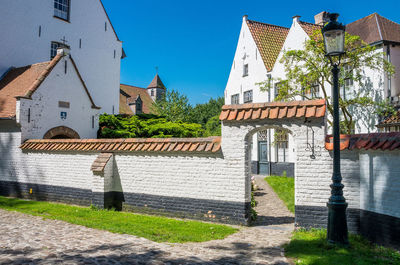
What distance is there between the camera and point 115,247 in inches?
236

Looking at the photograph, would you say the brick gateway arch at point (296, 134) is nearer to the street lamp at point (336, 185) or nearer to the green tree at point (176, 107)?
the street lamp at point (336, 185)

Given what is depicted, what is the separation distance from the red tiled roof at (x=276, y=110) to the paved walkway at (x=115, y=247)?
273 centimetres

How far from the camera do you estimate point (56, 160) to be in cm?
1182

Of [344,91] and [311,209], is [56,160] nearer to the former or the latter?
[311,209]

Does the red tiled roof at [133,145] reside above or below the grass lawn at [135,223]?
above

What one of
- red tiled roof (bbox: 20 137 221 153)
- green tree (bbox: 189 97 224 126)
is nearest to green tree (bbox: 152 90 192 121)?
green tree (bbox: 189 97 224 126)

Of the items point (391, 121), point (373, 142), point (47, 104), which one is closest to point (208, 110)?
point (391, 121)

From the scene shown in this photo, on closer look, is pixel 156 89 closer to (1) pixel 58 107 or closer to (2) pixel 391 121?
(1) pixel 58 107

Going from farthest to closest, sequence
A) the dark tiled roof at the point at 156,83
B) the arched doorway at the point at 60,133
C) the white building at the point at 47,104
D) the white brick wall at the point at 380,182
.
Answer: the dark tiled roof at the point at 156,83, the arched doorway at the point at 60,133, the white building at the point at 47,104, the white brick wall at the point at 380,182

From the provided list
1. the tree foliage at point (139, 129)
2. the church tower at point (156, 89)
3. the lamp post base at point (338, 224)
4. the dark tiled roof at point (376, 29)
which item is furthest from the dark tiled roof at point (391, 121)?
the church tower at point (156, 89)

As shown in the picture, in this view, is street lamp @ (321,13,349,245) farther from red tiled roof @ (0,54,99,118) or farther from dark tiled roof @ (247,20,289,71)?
dark tiled roof @ (247,20,289,71)

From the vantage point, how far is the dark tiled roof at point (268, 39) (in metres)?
24.5

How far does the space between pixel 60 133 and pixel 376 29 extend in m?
16.6

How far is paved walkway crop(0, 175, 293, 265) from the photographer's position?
534 cm
